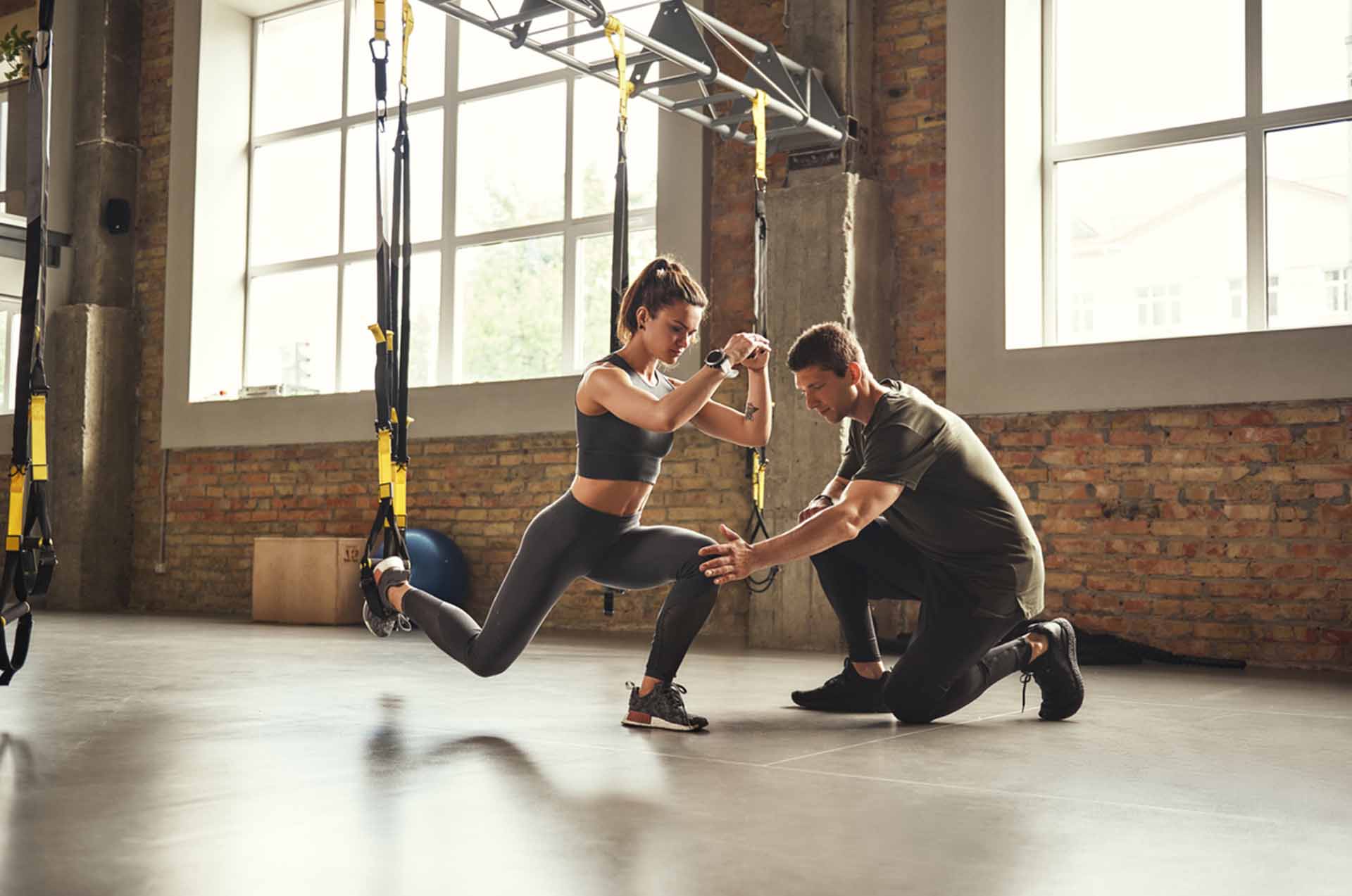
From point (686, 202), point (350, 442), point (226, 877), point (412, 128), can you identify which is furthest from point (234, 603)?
point (226, 877)

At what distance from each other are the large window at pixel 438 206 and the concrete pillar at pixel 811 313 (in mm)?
1594

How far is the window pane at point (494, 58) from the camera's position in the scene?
912 cm

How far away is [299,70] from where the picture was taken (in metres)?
10.7

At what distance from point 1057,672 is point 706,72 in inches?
135

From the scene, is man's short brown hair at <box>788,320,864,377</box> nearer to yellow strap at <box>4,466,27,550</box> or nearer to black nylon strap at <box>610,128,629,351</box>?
black nylon strap at <box>610,128,629,351</box>

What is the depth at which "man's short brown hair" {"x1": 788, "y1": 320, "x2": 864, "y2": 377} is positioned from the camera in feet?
11.8

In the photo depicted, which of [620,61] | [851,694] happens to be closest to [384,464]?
[851,694]

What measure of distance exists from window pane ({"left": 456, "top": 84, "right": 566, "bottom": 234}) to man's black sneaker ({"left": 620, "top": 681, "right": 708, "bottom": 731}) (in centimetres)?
573

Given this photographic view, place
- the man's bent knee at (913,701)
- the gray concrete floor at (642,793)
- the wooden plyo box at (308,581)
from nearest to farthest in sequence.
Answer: the gray concrete floor at (642,793), the man's bent knee at (913,701), the wooden plyo box at (308,581)

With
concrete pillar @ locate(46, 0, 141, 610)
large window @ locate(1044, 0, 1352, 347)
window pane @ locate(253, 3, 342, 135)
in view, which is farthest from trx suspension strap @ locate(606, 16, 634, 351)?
concrete pillar @ locate(46, 0, 141, 610)

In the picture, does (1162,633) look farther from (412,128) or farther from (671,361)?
(412,128)

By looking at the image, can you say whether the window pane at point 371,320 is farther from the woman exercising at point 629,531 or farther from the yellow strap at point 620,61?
the woman exercising at point 629,531

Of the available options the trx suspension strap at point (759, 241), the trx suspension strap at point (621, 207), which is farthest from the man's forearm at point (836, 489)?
the trx suspension strap at point (759, 241)

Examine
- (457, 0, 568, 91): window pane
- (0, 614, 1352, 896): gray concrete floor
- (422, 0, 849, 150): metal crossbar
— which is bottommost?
(0, 614, 1352, 896): gray concrete floor
